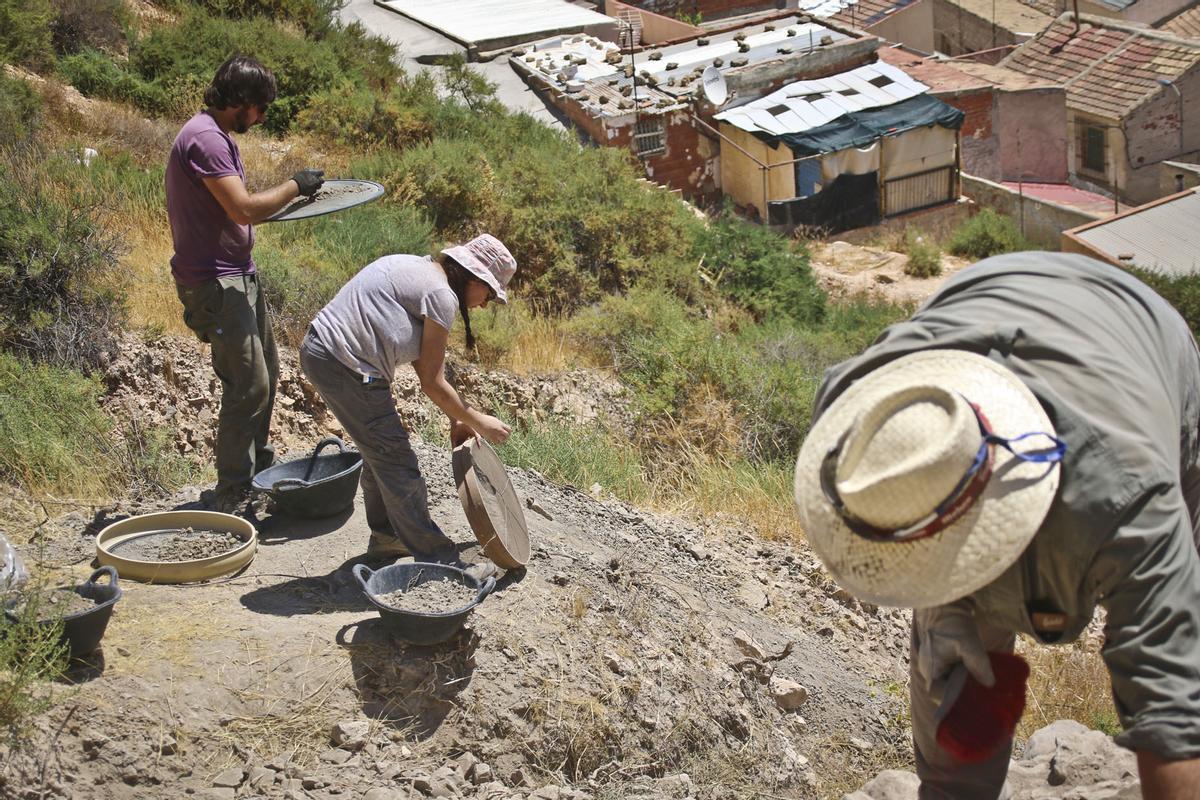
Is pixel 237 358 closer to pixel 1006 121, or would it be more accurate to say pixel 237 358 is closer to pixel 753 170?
pixel 753 170

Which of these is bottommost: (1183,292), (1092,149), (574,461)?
(1092,149)

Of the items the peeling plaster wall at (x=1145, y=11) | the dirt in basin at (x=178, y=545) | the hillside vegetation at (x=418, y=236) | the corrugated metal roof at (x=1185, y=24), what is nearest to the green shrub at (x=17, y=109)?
the hillside vegetation at (x=418, y=236)

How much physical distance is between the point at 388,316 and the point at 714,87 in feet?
68.0

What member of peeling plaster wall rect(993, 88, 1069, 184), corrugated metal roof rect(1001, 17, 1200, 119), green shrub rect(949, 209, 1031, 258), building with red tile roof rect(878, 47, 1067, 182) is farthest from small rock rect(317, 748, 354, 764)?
corrugated metal roof rect(1001, 17, 1200, 119)

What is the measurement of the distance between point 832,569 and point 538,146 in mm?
13517

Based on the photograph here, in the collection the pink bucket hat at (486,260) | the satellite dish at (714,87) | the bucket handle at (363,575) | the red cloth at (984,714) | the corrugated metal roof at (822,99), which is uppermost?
the pink bucket hat at (486,260)

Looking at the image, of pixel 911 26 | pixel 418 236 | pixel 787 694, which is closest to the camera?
pixel 787 694

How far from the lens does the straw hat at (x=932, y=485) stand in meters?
2.41

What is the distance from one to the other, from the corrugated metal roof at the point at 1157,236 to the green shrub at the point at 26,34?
1749 centimetres

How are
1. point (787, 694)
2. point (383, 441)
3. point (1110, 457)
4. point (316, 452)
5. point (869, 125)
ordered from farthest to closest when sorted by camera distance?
1. point (869, 125)
2. point (316, 452)
3. point (787, 694)
4. point (383, 441)
5. point (1110, 457)

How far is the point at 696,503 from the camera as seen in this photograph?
6793mm

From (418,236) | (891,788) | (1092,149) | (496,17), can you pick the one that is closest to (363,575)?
(891,788)

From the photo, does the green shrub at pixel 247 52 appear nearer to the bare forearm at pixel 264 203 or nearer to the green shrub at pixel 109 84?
the green shrub at pixel 109 84

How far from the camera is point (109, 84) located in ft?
45.8
